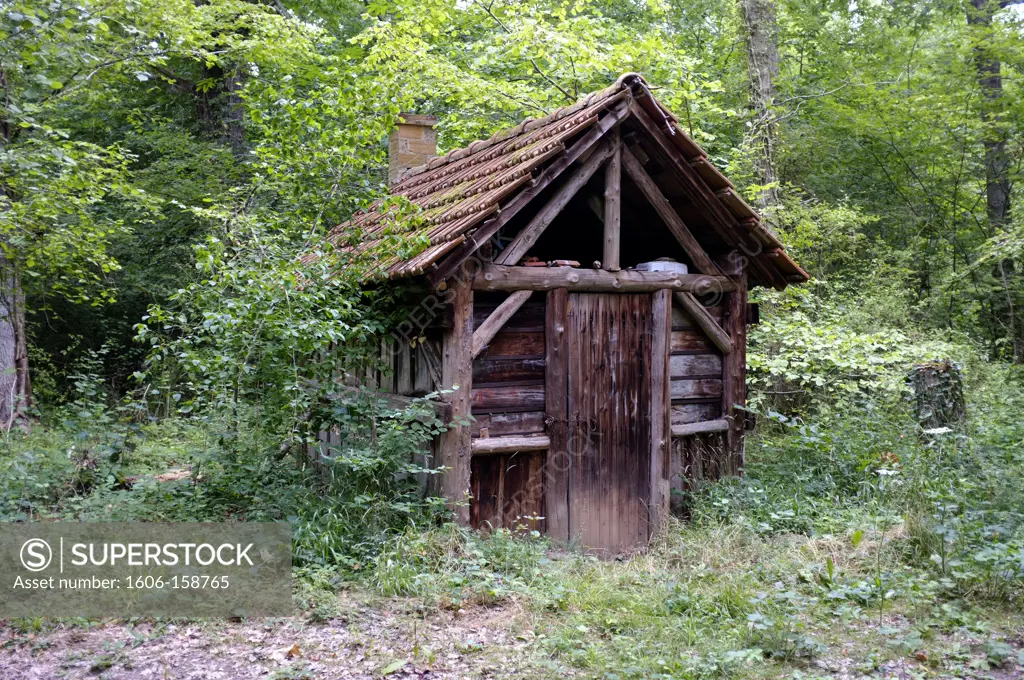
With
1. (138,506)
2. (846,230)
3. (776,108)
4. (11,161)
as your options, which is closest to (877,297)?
(846,230)

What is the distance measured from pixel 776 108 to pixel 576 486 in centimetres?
803

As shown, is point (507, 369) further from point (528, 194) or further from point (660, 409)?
point (660, 409)

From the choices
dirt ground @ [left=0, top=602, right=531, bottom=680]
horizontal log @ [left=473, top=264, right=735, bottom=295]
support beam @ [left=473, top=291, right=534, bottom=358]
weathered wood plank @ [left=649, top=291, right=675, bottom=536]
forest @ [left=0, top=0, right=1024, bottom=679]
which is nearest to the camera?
dirt ground @ [left=0, top=602, right=531, bottom=680]

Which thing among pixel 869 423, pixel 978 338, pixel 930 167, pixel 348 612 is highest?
pixel 930 167

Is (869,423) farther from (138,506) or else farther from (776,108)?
(138,506)

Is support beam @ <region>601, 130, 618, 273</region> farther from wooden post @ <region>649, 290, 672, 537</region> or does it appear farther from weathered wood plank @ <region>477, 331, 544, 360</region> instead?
weathered wood plank @ <region>477, 331, 544, 360</region>

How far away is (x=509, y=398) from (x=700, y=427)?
2.16 m

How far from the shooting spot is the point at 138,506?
6.41m

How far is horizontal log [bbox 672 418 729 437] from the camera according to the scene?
7609 mm

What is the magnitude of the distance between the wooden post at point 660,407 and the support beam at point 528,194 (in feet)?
5.25

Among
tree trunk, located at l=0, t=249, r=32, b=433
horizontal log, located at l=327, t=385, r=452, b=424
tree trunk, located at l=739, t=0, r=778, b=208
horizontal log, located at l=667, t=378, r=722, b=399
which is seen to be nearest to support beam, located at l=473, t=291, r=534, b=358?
horizontal log, located at l=327, t=385, r=452, b=424

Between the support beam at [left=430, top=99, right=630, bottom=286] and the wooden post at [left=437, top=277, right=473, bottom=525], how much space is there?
9.5 inches

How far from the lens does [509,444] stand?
664 centimetres

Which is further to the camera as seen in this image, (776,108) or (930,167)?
(930,167)
